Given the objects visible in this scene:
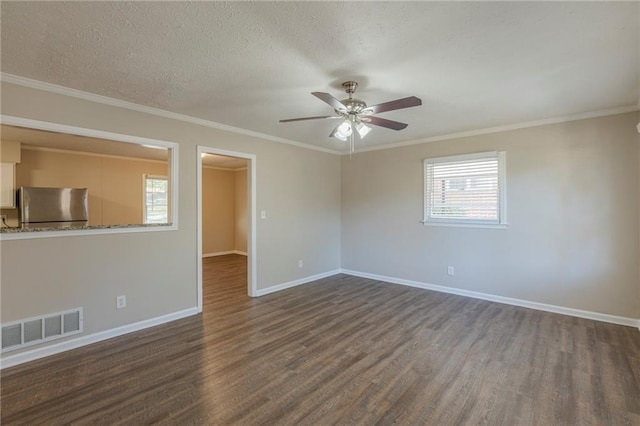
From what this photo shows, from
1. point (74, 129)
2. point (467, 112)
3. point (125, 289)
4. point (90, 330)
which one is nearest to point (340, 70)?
point (467, 112)

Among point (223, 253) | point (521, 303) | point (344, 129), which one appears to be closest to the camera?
point (344, 129)

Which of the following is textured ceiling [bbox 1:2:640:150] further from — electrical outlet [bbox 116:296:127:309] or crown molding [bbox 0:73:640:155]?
electrical outlet [bbox 116:296:127:309]

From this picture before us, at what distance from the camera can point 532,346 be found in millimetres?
2848

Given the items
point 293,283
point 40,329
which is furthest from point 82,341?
point 293,283

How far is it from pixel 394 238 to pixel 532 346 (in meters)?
2.58

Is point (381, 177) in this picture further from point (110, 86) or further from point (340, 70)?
point (110, 86)

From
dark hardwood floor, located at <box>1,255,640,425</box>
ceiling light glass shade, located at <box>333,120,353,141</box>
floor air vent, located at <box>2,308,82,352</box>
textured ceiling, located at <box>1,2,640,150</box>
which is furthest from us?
ceiling light glass shade, located at <box>333,120,353,141</box>

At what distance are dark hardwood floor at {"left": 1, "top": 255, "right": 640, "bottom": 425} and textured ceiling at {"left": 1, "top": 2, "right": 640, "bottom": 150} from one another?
2447 mm

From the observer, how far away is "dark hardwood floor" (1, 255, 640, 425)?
1941 millimetres

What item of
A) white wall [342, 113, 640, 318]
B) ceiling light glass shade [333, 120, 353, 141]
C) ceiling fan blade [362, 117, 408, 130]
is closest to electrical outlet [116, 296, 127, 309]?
ceiling light glass shade [333, 120, 353, 141]

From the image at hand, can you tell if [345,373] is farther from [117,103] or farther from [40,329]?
[117,103]

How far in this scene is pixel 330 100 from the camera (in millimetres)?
2279

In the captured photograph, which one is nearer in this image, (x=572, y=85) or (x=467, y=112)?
(x=572, y=85)

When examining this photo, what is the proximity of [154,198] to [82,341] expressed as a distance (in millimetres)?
4421
